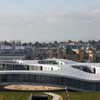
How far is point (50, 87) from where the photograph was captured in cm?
5350

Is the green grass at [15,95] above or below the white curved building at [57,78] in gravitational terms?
below

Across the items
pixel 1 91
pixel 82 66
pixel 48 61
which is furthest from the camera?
pixel 48 61

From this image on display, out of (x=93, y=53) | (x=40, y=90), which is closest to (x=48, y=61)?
(x=40, y=90)

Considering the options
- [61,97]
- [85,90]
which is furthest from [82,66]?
[61,97]

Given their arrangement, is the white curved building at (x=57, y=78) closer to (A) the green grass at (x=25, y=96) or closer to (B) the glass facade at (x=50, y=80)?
(B) the glass facade at (x=50, y=80)

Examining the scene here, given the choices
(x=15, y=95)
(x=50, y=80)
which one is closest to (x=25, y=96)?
(x=15, y=95)

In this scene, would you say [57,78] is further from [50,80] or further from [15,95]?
[15,95]

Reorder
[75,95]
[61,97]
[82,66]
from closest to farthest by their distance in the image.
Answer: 1. [61,97]
2. [75,95]
3. [82,66]

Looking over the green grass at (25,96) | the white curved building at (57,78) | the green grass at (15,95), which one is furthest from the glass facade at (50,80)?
the green grass at (15,95)

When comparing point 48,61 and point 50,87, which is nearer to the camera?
point 50,87

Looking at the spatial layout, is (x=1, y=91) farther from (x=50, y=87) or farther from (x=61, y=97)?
(x=61, y=97)

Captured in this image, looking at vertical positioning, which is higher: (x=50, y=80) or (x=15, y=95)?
(x=50, y=80)

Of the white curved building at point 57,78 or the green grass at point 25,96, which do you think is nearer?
the green grass at point 25,96

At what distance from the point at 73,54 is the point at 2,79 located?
263 feet
